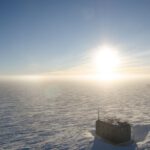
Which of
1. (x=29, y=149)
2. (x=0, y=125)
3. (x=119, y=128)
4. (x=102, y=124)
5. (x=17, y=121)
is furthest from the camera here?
(x=17, y=121)

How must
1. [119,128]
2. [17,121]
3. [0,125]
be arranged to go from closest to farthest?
[119,128] → [0,125] → [17,121]

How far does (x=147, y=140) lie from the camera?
30172mm

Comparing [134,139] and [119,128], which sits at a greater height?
[119,128]

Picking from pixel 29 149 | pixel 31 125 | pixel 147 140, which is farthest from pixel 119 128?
pixel 31 125

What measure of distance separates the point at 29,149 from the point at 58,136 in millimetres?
6768

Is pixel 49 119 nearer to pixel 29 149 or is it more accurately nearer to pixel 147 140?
pixel 29 149

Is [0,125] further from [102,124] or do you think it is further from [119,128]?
[119,128]

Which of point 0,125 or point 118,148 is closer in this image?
point 118,148

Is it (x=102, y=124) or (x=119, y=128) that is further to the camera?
(x=102, y=124)

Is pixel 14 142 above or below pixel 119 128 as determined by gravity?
below

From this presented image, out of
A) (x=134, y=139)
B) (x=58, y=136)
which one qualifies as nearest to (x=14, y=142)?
(x=58, y=136)

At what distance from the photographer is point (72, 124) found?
4022 centimetres

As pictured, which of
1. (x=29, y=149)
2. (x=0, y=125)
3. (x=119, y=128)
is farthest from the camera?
(x=0, y=125)

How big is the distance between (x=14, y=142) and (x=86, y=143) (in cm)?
1107
